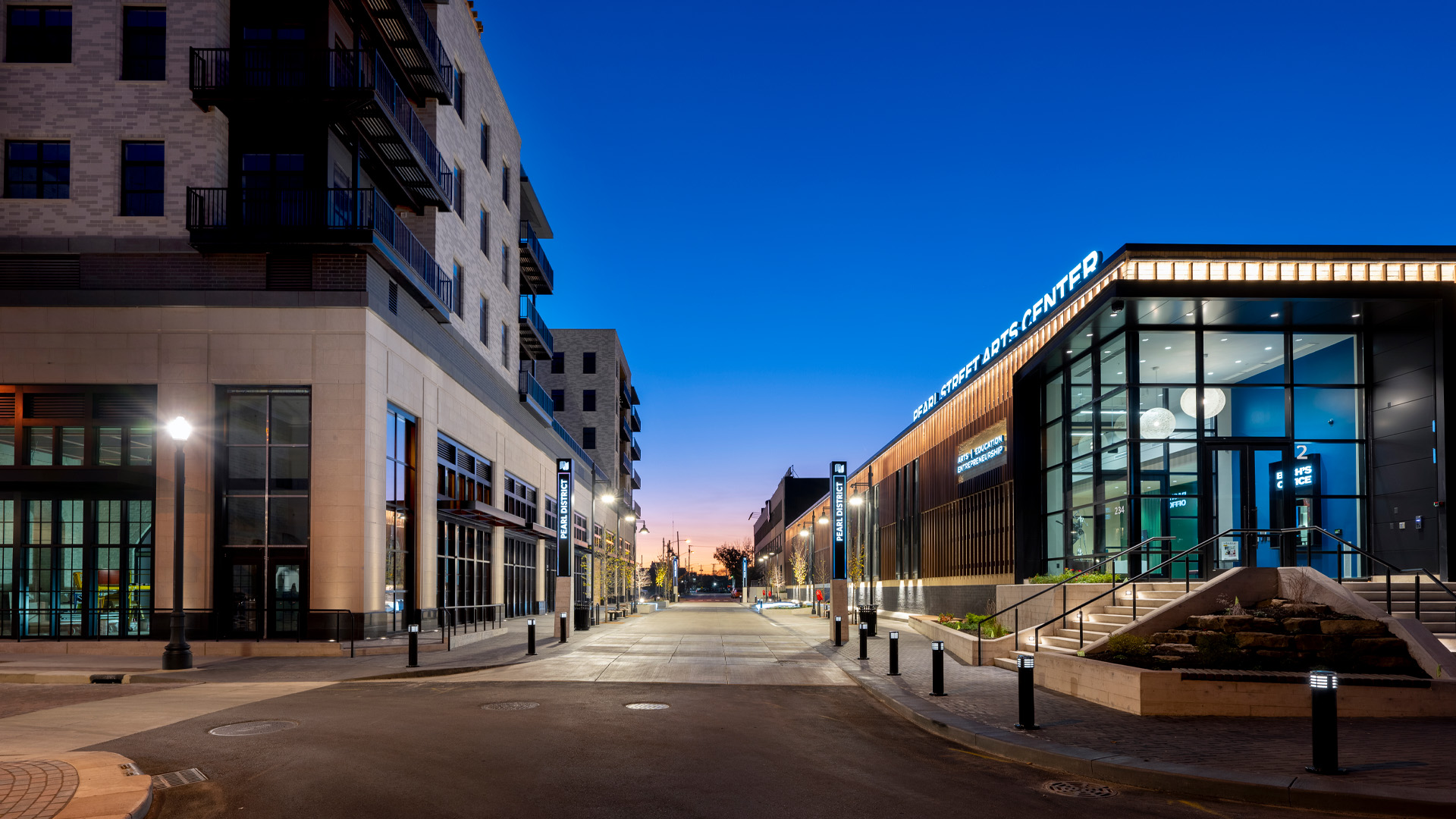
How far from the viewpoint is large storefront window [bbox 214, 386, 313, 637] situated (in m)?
26.9

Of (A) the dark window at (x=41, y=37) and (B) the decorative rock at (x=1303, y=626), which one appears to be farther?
(A) the dark window at (x=41, y=37)

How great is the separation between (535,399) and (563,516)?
54.8 feet

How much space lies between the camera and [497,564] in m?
44.6

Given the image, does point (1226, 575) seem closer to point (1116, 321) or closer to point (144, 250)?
point (1116, 321)

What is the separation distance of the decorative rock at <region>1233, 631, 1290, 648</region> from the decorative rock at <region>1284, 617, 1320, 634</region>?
37 centimetres

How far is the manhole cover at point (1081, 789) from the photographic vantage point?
949 cm

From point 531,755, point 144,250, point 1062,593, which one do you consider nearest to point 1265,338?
point 1062,593

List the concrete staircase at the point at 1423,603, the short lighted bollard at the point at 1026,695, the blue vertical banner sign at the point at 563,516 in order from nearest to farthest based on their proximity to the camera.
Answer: the short lighted bollard at the point at 1026,695 → the concrete staircase at the point at 1423,603 → the blue vertical banner sign at the point at 563,516

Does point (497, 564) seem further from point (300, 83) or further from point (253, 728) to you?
point (253, 728)

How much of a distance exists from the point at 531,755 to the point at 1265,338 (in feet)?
68.2

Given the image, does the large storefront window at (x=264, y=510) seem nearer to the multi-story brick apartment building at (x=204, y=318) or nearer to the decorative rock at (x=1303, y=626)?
the multi-story brick apartment building at (x=204, y=318)

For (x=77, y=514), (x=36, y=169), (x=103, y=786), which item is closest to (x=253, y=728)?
(x=103, y=786)

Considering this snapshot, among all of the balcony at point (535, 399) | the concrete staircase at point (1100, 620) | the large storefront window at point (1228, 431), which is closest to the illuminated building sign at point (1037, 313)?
the large storefront window at point (1228, 431)

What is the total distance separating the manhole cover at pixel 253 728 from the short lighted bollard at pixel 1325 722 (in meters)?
11.3
